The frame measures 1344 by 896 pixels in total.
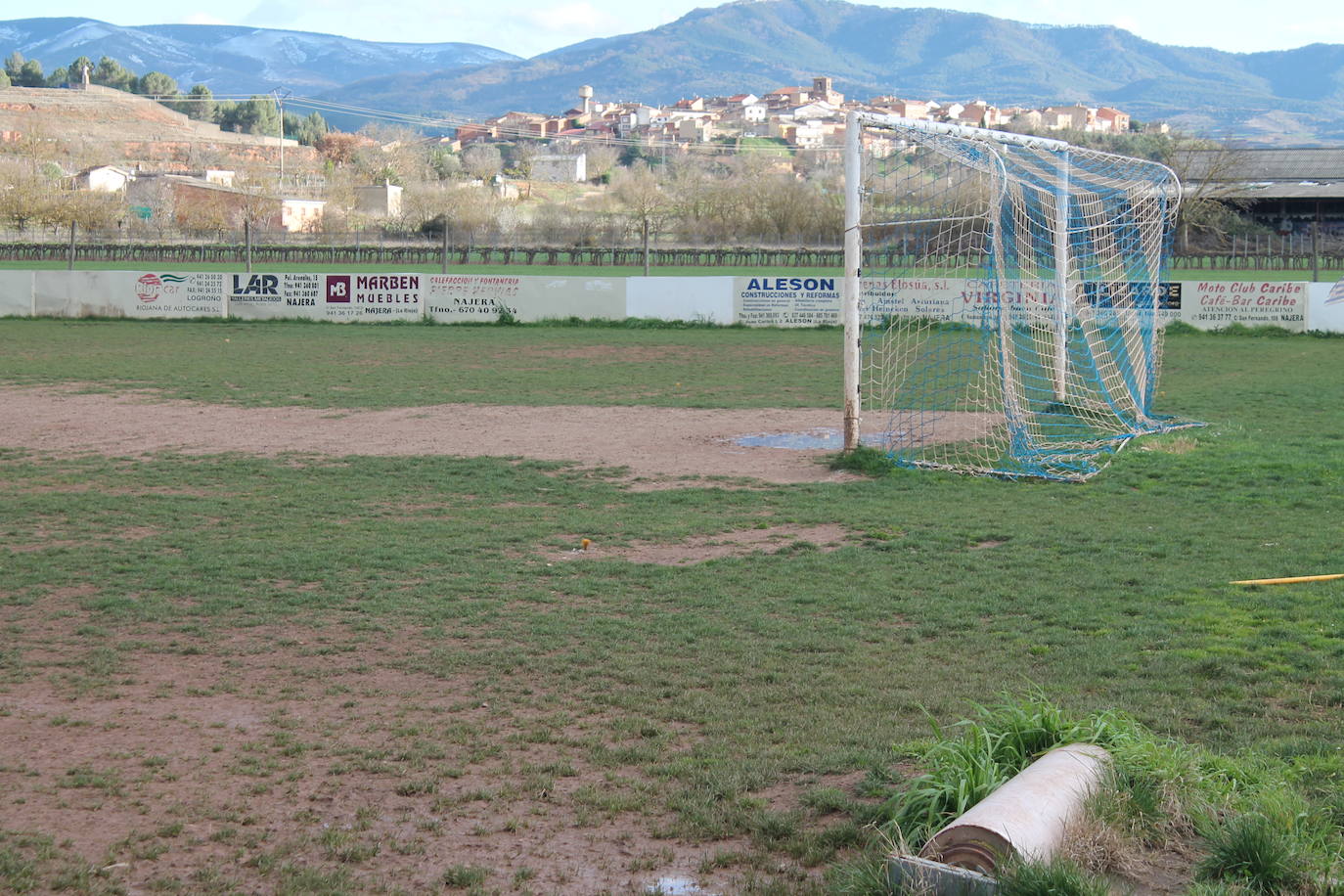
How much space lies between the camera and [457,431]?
14266 millimetres

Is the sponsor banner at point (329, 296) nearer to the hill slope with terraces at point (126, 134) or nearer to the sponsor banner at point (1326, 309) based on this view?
the sponsor banner at point (1326, 309)

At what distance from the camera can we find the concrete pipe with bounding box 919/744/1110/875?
3.52 meters

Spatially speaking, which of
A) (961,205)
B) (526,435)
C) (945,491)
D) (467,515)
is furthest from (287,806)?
(961,205)

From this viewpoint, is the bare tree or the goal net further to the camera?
the bare tree

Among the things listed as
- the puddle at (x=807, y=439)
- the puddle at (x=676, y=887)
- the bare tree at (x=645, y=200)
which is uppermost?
the bare tree at (x=645, y=200)

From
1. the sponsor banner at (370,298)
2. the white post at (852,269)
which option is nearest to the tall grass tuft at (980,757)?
the white post at (852,269)

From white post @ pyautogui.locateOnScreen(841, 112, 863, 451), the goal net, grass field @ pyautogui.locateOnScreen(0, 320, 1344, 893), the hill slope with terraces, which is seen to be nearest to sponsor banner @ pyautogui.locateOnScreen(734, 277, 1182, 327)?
the goal net

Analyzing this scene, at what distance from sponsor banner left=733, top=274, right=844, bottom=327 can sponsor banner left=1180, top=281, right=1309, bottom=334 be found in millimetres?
7579

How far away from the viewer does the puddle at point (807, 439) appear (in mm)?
Answer: 13461

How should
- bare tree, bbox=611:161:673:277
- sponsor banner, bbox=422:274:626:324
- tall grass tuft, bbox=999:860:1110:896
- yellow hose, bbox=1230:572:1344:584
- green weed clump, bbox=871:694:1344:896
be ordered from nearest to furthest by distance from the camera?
tall grass tuft, bbox=999:860:1110:896
green weed clump, bbox=871:694:1344:896
yellow hose, bbox=1230:572:1344:584
sponsor banner, bbox=422:274:626:324
bare tree, bbox=611:161:673:277

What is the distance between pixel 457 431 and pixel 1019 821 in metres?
11.3

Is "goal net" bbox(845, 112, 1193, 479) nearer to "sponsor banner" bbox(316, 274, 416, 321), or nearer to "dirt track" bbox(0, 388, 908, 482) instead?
"dirt track" bbox(0, 388, 908, 482)

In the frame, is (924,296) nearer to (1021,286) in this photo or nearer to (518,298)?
(518,298)

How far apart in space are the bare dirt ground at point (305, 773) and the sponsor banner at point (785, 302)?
72.6 ft
